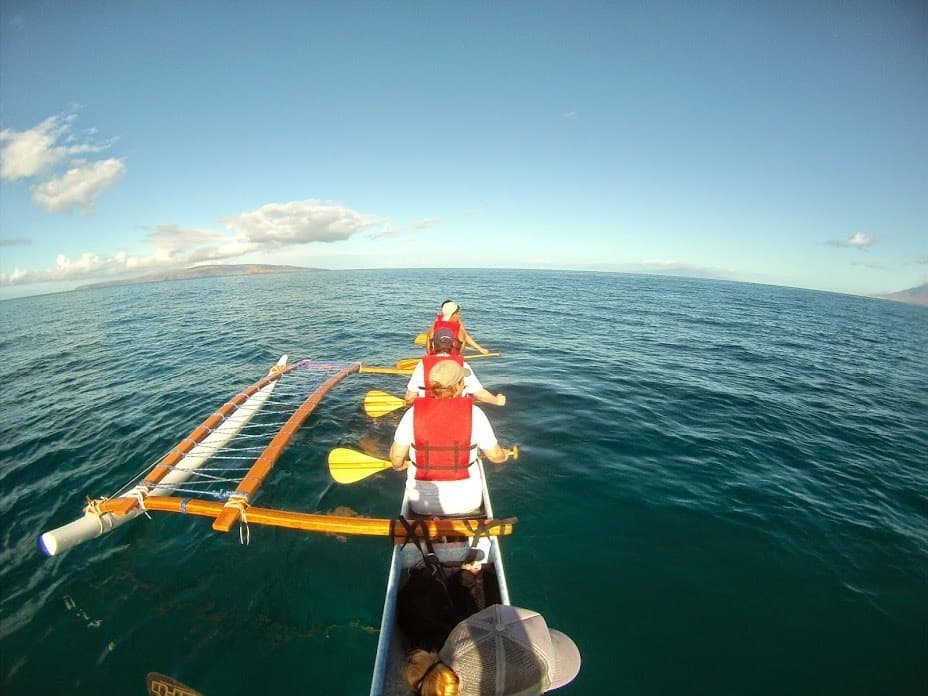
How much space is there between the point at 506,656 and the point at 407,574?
2.47 meters

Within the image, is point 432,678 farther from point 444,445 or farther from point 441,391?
point 441,391

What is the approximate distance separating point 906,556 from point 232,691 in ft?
37.5

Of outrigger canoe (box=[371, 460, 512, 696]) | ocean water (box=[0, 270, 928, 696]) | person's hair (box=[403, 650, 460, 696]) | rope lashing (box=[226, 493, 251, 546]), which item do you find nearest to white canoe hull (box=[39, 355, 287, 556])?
ocean water (box=[0, 270, 928, 696])

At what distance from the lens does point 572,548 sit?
6395 mm

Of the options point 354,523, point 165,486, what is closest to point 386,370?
point 165,486

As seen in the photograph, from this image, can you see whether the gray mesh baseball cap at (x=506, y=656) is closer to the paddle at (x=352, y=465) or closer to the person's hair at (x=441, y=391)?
the person's hair at (x=441, y=391)

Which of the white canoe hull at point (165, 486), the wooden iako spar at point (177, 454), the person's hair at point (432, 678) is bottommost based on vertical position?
the white canoe hull at point (165, 486)

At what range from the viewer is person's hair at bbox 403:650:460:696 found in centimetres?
238

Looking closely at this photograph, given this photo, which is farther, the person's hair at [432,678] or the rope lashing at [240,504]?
the rope lashing at [240,504]

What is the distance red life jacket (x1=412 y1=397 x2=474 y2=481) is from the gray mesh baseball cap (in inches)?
79.5

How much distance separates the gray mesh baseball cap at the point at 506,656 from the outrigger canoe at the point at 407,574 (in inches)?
54.0

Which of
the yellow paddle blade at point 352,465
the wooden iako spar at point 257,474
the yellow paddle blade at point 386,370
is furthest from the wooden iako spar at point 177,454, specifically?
the yellow paddle blade at point 386,370

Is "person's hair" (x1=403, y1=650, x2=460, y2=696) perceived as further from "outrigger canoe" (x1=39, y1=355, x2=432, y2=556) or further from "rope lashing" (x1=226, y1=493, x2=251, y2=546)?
"rope lashing" (x1=226, y1=493, x2=251, y2=546)

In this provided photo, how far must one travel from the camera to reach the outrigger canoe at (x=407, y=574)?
11.5 feet
